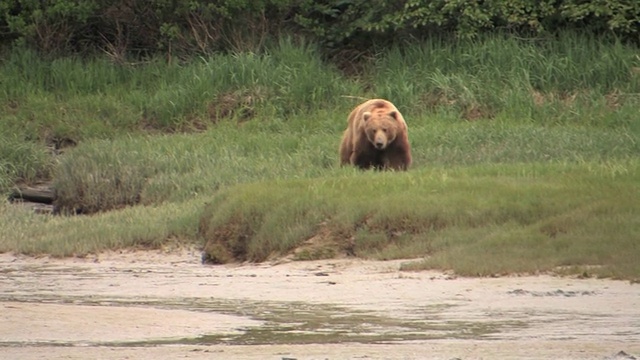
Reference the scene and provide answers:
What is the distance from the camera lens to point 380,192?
38.5 ft

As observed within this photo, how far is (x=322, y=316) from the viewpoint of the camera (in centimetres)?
826

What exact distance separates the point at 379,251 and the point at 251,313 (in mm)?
2535

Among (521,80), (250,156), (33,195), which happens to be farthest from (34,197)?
(521,80)

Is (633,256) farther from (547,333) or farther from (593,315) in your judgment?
(547,333)

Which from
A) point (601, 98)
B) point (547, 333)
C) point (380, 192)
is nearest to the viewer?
point (547, 333)

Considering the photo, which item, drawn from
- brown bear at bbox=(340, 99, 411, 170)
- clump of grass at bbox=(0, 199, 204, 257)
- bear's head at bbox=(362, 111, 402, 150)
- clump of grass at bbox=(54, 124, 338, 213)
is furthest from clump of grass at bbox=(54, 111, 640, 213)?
clump of grass at bbox=(0, 199, 204, 257)

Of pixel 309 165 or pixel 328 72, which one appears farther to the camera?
pixel 328 72

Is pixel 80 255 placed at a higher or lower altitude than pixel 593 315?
lower

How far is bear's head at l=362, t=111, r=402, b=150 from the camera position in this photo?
14.3 metres

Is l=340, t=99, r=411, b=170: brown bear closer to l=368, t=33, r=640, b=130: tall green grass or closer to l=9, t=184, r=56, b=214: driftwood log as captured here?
l=368, t=33, r=640, b=130: tall green grass

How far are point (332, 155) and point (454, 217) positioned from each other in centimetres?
557

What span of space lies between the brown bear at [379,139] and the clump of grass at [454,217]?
144 cm

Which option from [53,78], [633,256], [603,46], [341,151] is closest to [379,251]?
[633,256]

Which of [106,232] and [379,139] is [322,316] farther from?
[379,139]
